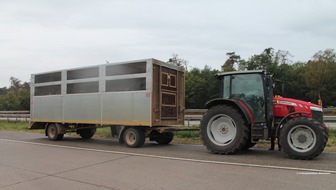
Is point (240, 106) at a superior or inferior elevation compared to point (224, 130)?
superior

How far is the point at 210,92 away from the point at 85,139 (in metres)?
39.2

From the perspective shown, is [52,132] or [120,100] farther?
[52,132]

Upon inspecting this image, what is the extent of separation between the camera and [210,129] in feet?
32.8

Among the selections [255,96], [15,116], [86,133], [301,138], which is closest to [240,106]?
[255,96]

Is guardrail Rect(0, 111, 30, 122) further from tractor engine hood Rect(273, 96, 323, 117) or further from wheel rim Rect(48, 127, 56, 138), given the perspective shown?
tractor engine hood Rect(273, 96, 323, 117)

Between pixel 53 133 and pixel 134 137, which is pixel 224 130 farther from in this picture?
pixel 53 133

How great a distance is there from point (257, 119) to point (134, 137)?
4624mm

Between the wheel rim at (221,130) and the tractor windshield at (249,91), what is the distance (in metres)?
0.70

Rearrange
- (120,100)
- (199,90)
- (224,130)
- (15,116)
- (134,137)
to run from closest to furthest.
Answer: (224,130), (134,137), (120,100), (15,116), (199,90)

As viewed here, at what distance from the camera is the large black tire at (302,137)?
8.23m

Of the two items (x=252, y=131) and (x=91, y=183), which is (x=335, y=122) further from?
(x=91, y=183)

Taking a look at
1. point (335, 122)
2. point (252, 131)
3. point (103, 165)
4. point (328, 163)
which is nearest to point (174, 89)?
point (252, 131)

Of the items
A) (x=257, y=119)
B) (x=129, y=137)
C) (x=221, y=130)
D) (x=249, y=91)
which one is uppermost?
(x=249, y=91)

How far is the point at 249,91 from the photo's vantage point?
31.4 ft
